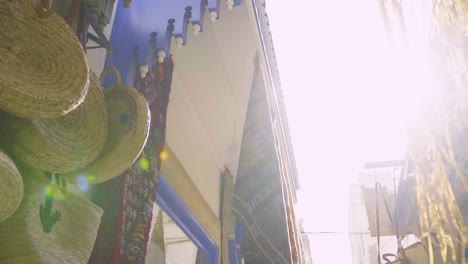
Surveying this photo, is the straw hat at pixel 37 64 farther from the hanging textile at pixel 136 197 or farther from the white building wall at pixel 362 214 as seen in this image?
the white building wall at pixel 362 214

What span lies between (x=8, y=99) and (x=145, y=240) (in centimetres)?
107

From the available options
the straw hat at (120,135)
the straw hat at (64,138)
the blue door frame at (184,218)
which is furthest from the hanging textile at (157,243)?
the straw hat at (64,138)

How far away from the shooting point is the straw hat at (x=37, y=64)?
82 centimetres

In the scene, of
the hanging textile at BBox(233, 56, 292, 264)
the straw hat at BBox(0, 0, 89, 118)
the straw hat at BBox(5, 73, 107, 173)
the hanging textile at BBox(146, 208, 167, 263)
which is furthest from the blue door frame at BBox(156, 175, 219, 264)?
the straw hat at BBox(0, 0, 89, 118)

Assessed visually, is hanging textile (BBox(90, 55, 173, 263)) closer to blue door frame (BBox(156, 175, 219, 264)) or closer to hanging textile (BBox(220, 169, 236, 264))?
blue door frame (BBox(156, 175, 219, 264))

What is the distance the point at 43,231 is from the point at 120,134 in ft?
1.16

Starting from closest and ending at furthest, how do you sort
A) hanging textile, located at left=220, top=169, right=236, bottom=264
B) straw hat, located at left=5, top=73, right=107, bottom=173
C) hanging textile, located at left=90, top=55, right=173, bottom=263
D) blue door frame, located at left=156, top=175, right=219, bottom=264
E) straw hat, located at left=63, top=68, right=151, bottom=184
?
straw hat, located at left=5, top=73, right=107, bottom=173 → straw hat, located at left=63, top=68, right=151, bottom=184 → hanging textile, located at left=90, top=55, right=173, bottom=263 → blue door frame, located at left=156, top=175, right=219, bottom=264 → hanging textile, located at left=220, top=169, right=236, bottom=264

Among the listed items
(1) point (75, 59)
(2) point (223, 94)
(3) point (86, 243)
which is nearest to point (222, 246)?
(2) point (223, 94)

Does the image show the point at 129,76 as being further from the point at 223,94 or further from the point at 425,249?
the point at 425,249

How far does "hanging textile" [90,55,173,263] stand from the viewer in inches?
58.5

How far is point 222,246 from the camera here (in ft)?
13.1

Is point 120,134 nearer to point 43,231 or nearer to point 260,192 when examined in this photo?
point 43,231

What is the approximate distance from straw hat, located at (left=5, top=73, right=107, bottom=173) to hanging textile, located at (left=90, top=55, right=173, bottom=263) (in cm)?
48

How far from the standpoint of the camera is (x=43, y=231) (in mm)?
926
